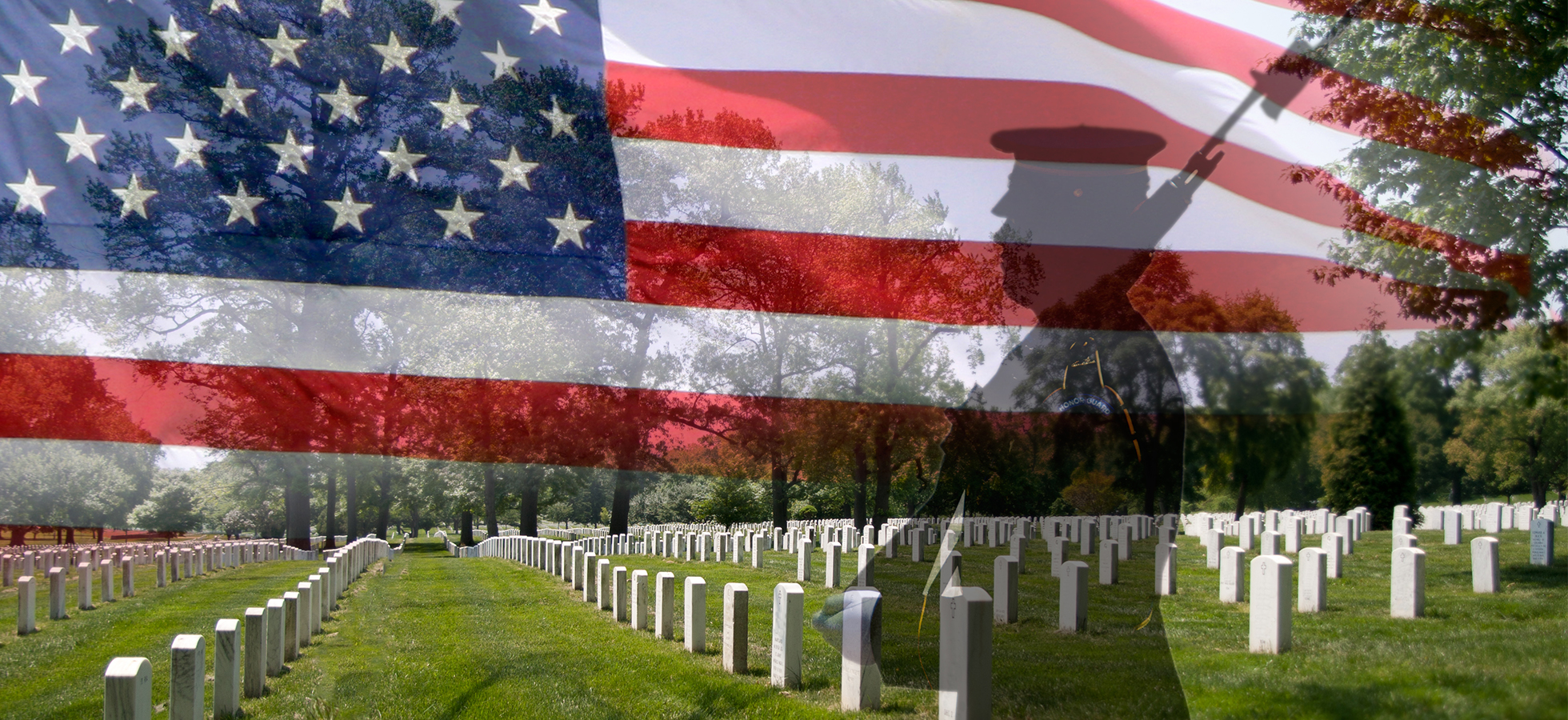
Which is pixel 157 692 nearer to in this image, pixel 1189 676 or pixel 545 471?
pixel 1189 676

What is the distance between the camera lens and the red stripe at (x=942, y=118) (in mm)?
4004

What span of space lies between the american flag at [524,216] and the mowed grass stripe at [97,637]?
2106 millimetres

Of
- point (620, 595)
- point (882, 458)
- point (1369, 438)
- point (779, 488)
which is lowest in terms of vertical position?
point (779, 488)

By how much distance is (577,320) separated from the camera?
14641 millimetres

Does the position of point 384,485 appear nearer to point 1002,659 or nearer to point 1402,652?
point 1002,659

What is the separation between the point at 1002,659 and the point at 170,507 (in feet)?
48.4

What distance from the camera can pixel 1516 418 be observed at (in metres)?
3.27

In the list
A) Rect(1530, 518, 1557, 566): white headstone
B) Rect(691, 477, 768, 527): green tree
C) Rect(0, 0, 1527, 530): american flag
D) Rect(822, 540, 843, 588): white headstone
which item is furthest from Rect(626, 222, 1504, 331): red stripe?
Rect(691, 477, 768, 527): green tree

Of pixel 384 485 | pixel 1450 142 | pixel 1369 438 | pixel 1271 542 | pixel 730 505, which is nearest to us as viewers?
pixel 1369 438

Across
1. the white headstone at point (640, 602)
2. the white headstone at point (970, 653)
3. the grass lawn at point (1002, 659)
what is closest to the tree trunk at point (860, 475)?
the grass lawn at point (1002, 659)

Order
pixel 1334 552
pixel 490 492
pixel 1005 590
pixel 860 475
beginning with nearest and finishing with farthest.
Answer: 1. pixel 1005 590
2. pixel 1334 552
3. pixel 860 475
4. pixel 490 492

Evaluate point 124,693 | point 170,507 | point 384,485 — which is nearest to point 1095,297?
point 124,693

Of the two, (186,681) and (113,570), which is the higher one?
(186,681)

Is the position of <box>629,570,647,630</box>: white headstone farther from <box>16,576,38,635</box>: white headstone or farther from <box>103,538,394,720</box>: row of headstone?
<box>16,576,38,635</box>: white headstone
